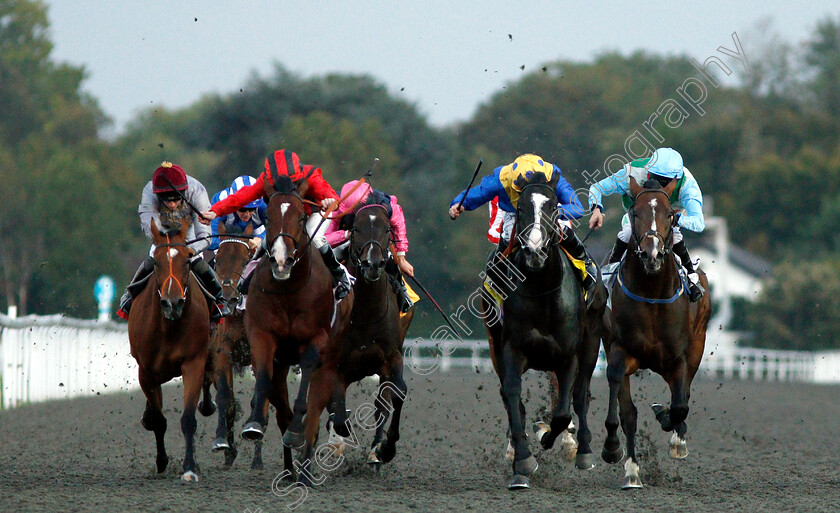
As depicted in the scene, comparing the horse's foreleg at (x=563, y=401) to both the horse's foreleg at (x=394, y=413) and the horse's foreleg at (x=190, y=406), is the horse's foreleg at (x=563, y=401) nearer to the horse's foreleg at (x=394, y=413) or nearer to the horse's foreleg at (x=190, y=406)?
the horse's foreleg at (x=394, y=413)

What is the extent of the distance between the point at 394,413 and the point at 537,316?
1639 mm

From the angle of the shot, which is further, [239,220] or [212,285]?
[239,220]

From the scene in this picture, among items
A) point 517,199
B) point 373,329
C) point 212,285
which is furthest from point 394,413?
point 517,199

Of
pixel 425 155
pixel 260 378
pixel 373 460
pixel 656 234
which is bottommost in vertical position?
pixel 373 460

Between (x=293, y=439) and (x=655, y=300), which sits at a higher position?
(x=655, y=300)

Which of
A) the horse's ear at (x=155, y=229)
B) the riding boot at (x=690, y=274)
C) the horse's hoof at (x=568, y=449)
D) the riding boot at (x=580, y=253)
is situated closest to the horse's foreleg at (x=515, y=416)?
the riding boot at (x=580, y=253)

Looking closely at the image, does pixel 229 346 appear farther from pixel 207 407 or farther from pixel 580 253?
pixel 580 253

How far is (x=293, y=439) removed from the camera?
8164mm

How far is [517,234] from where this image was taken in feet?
26.6

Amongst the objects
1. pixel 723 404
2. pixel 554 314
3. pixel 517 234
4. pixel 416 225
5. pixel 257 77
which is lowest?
pixel 723 404

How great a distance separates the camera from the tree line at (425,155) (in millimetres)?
40781

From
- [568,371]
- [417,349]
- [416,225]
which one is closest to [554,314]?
[568,371]

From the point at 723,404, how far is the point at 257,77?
2793cm

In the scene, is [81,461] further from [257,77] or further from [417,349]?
[257,77]
